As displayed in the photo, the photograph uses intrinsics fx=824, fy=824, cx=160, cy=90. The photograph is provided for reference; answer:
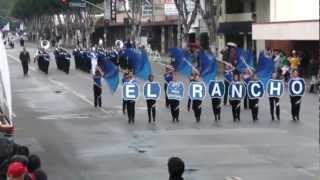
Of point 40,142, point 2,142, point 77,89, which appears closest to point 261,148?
point 40,142

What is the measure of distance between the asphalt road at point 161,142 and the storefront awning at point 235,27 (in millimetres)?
25361

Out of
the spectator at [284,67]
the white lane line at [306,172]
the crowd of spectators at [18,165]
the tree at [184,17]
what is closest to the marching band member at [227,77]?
the spectator at [284,67]

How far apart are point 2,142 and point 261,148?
25.7ft

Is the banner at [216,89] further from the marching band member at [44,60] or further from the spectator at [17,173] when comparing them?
the marching band member at [44,60]

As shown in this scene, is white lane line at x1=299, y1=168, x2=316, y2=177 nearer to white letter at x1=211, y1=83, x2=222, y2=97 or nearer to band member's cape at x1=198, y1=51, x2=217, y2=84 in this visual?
white letter at x1=211, y1=83, x2=222, y2=97

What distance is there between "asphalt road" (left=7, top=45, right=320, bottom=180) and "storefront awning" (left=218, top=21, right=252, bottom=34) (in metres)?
25.4

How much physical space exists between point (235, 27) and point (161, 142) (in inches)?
1508

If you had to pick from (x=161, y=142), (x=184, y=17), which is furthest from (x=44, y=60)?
(x=161, y=142)

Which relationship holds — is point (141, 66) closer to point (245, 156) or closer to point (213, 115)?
point (213, 115)

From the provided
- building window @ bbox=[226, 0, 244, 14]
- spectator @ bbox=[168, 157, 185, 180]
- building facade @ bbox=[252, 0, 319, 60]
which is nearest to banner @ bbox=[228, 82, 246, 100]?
building facade @ bbox=[252, 0, 319, 60]

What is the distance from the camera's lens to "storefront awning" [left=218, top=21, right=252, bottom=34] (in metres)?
54.2

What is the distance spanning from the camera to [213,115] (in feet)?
79.4

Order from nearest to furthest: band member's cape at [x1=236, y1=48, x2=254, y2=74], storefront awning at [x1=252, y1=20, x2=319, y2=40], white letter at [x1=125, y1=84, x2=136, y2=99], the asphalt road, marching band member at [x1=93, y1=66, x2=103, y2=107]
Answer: the asphalt road < white letter at [x1=125, y1=84, x2=136, y2=99] < band member's cape at [x1=236, y1=48, x2=254, y2=74] < marching band member at [x1=93, y1=66, x2=103, y2=107] < storefront awning at [x1=252, y1=20, x2=319, y2=40]

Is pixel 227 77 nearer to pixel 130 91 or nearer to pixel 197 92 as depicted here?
pixel 197 92
